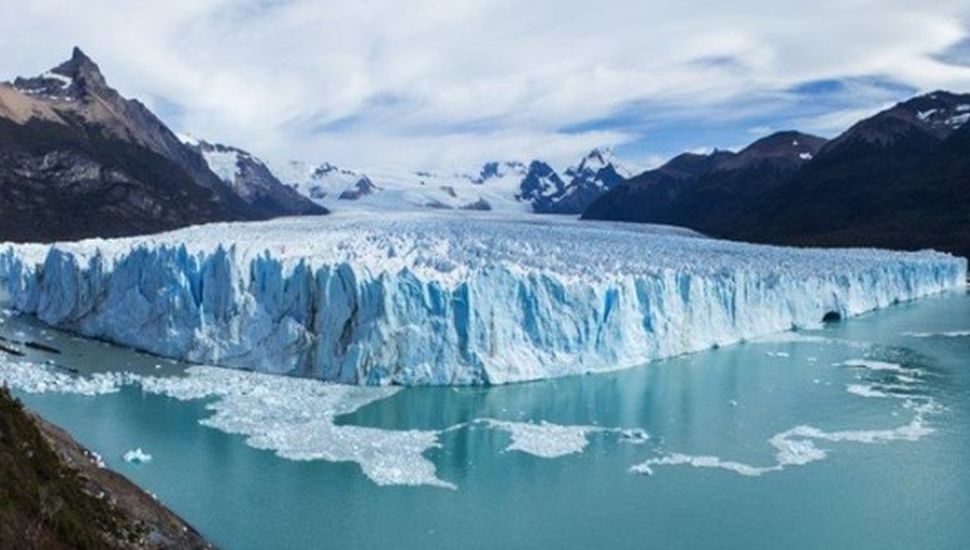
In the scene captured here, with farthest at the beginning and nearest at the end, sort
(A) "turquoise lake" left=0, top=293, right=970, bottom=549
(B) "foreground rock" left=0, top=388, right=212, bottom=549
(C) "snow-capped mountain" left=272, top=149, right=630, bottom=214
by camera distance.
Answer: (C) "snow-capped mountain" left=272, top=149, right=630, bottom=214, (A) "turquoise lake" left=0, top=293, right=970, bottom=549, (B) "foreground rock" left=0, top=388, right=212, bottom=549

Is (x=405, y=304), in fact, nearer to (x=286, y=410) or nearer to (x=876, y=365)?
(x=286, y=410)

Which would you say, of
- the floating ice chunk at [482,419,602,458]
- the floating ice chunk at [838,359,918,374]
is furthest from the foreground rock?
the floating ice chunk at [838,359,918,374]

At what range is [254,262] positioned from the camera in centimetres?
1864

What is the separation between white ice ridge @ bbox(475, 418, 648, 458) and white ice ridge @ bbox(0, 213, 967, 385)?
2.54 metres

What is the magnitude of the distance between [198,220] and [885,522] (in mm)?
54987

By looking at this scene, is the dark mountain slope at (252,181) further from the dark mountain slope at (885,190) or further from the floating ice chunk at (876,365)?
the floating ice chunk at (876,365)

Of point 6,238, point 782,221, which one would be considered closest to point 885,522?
point 6,238

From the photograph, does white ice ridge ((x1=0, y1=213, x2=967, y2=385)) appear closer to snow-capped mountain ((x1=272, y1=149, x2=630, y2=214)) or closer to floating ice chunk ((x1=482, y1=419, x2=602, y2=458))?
floating ice chunk ((x1=482, y1=419, x2=602, y2=458))

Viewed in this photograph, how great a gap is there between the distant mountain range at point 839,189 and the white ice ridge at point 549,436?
34.8 m

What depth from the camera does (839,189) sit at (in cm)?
6041

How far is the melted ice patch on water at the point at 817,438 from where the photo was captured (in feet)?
41.9

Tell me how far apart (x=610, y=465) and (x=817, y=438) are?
11.1 ft

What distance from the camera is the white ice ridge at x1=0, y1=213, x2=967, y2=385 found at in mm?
17016

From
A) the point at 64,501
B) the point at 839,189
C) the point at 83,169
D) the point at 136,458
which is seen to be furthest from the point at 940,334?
the point at 83,169
